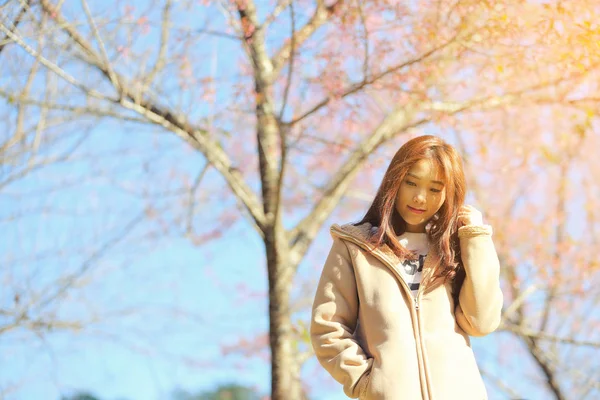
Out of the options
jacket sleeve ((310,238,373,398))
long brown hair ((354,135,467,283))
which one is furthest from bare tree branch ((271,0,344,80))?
jacket sleeve ((310,238,373,398))

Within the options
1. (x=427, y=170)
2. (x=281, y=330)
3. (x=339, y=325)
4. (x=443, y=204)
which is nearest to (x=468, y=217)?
(x=443, y=204)

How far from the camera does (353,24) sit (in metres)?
4.23

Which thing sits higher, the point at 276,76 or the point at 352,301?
the point at 276,76

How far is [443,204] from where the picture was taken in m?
2.24

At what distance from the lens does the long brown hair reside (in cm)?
216

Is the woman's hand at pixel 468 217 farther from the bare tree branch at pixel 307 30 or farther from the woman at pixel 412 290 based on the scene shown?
the bare tree branch at pixel 307 30

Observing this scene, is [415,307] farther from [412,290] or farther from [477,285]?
[477,285]

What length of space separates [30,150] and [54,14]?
815 millimetres

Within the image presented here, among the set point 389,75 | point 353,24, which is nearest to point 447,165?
point 389,75

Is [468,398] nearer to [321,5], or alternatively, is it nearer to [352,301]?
[352,301]

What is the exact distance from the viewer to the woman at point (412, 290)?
2.03 meters

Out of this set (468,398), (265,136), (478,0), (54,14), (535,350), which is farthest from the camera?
(535,350)

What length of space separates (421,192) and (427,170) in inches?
2.9

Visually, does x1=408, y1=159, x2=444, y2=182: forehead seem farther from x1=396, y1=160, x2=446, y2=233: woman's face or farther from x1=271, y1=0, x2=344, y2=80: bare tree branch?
x1=271, y1=0, x2=344, y2=80: bare tree branch
